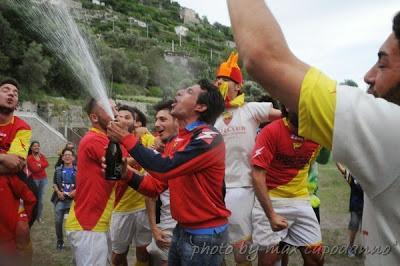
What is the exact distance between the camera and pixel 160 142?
6.16 meters

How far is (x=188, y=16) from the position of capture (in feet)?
536

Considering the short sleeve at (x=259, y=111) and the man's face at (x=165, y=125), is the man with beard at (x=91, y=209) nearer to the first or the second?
the man's face at (x=165, y=125)

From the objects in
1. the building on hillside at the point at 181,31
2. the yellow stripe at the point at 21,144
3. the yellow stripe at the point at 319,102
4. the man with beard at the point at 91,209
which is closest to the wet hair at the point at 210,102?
the man with beard at the point at 91,209

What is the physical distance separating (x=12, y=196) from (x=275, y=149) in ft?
10.1

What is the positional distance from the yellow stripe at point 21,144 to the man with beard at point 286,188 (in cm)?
259

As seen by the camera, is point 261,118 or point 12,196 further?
point 261,118

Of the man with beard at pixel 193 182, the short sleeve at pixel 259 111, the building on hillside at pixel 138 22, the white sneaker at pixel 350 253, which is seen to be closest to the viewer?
the man with beard at pixel 193 182

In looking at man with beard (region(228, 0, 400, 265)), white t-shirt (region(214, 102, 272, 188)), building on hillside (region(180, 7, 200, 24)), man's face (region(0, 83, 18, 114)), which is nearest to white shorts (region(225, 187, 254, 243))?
white t-shirt (region(214, 102, 272, 188))

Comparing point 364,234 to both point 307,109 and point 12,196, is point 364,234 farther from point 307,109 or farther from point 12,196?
point 12,196

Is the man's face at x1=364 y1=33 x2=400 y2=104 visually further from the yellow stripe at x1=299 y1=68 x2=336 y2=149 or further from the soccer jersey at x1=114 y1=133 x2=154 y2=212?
the soccer jersey at x1=114 y1=133 x2=154 y2=212

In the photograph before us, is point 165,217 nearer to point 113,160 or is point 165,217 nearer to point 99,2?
point 113,160

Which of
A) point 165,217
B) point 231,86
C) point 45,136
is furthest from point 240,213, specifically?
point 45,136

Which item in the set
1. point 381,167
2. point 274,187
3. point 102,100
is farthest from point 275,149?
point 381,167

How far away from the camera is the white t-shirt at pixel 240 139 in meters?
5.61
